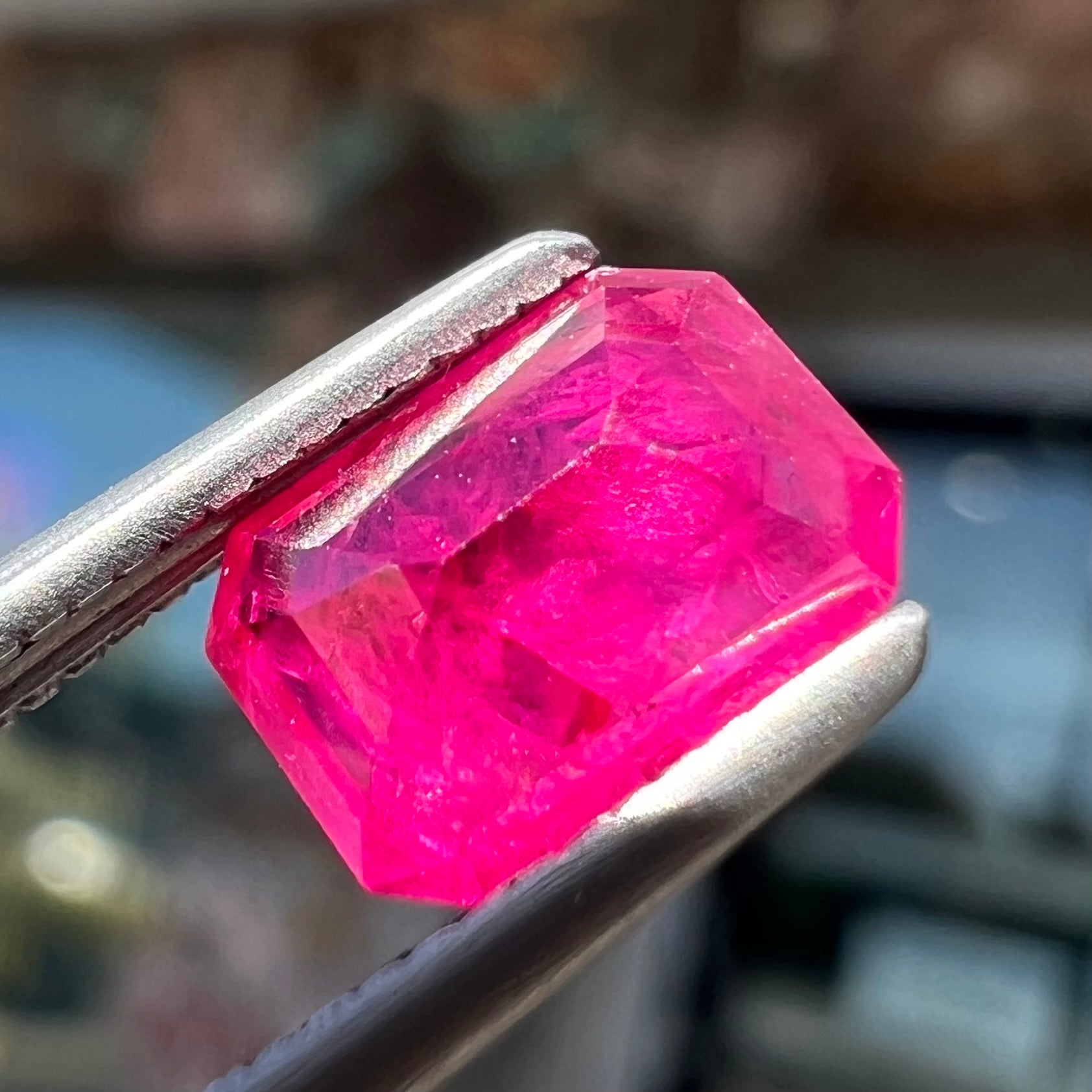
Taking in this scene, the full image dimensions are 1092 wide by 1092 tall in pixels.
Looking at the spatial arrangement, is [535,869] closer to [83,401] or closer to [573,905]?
[573,905]

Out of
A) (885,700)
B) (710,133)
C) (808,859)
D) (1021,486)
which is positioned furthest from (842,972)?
(710,133)

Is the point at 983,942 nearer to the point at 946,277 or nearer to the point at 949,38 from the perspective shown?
the point at 946,277

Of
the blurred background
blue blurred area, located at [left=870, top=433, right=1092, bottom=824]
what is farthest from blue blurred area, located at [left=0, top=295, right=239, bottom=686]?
blue blurred area, located at [left=870, top=433, right=1092, bottom=824]

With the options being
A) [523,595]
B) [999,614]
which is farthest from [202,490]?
[999,614]

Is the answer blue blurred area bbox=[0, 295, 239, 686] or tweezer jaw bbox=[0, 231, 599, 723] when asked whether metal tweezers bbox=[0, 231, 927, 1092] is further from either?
blue blurred area bbox=[0, 295, 239, 686]

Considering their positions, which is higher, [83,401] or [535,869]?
[535,869]

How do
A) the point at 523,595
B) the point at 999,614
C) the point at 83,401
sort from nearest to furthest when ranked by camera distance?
1. the point at 523,595
2. the point at 999,614
3. the point at 83,401

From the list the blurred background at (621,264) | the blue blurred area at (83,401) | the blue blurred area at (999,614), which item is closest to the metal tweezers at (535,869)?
the blurred background at (621,264)
